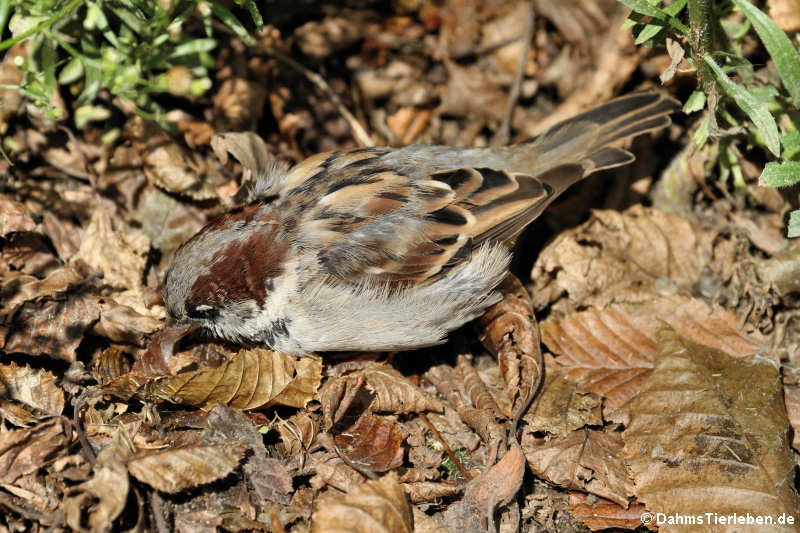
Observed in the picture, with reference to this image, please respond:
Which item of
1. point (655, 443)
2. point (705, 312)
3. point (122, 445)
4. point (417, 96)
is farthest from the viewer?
point (417, 96)

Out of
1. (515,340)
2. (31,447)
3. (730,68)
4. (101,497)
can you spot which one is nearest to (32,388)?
(31,447)

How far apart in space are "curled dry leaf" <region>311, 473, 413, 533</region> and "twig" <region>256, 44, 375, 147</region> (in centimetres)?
305

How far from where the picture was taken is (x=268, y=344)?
4016 millimetres

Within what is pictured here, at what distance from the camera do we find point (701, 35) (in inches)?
151

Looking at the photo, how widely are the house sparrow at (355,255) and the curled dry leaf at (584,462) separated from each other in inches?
32.5

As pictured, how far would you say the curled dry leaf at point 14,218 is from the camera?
4.26 m

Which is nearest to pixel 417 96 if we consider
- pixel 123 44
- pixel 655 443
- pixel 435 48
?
pixel 435 48

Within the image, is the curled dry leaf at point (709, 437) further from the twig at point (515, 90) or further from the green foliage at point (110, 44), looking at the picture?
the green foliage at point (110, 44)

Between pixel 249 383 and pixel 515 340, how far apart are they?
1.57 meters

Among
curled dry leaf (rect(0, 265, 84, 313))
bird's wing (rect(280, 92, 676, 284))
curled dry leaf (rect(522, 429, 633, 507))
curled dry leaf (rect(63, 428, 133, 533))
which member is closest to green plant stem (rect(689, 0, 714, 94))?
bird's wing (rect(280, 92, 676, 284))

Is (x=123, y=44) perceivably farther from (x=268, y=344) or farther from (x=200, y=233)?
(x=268, y=344)

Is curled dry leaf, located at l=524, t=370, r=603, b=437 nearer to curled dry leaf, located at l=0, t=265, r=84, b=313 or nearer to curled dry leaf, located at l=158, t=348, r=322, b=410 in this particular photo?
curled dry leaf, located at l=158, t=348, r=322, b=410

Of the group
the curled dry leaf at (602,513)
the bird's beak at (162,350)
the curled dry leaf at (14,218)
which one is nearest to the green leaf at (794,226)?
the curled dry leaf at (602,513)

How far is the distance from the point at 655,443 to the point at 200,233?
2632 millimetres
